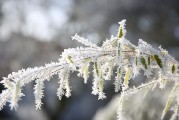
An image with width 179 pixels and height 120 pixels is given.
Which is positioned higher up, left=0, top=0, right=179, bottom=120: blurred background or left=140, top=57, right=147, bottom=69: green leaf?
left=0, top=0, right=179, bottom=120: blurred background

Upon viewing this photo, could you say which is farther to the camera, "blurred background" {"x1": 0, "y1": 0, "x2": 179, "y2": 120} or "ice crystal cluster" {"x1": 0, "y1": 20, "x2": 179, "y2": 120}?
"blurred background" {"x1": 0, "y1": 0, "x2": 179, "y2": 120}

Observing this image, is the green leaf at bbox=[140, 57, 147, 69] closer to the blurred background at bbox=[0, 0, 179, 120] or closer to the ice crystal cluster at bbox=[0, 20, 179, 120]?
the ice crystal cluster at bbox=[0, 20, 179, 120]

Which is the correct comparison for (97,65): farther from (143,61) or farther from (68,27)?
(68,27)

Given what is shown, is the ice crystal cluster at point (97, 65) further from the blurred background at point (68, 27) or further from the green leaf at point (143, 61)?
the blurred background at point (68, 27)

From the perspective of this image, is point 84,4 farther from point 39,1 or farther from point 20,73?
point 20,73

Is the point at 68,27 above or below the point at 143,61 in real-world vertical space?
above

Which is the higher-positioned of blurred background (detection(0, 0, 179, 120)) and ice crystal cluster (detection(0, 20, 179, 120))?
blurred background (detection(0, 0, 179, 120))

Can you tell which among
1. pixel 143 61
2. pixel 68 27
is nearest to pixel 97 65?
pixel 143 61

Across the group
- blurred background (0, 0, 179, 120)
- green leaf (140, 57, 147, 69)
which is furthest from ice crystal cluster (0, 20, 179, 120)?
blurred background (0, 0, 179, 120)

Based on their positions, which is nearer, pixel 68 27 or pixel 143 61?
pixel 143 61

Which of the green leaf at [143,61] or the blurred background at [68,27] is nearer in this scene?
the green leaf at [143,61]

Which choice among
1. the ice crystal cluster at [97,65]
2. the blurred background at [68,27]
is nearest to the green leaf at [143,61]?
the ice crystal cluster at [97,65]

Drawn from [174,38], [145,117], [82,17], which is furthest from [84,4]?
[145,117]
